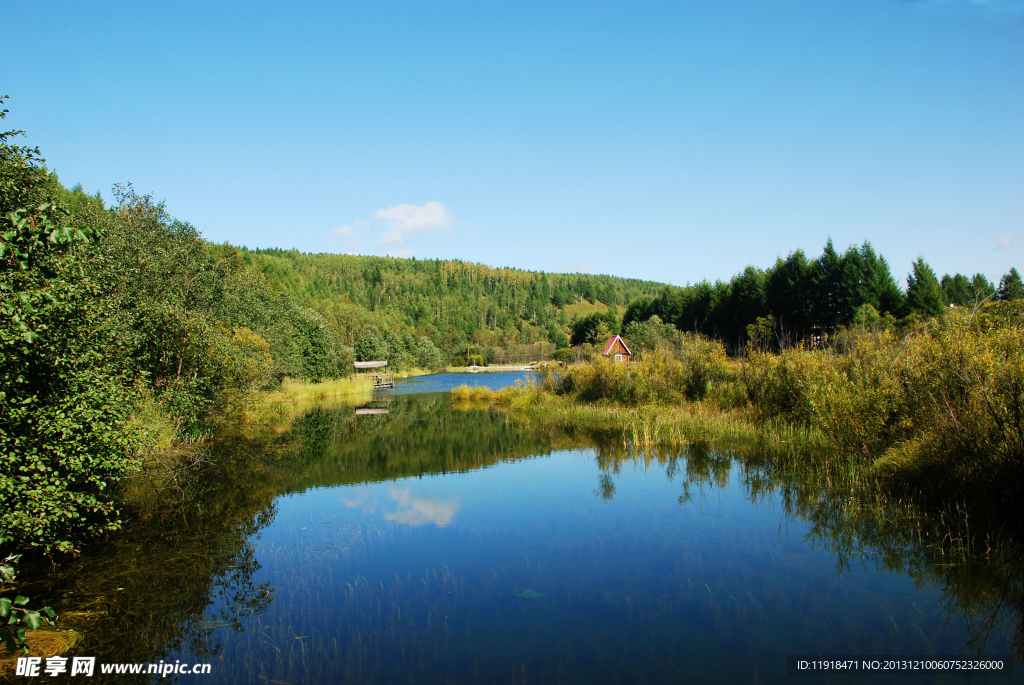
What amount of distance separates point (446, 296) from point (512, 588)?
14884 cm

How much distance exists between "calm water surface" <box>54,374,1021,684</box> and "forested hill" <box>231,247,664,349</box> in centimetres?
7512

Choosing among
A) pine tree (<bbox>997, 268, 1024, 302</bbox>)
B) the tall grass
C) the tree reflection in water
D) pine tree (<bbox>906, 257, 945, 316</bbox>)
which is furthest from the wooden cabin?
pine tree (<bbox>997, 268, 1024, 302</bbox>)

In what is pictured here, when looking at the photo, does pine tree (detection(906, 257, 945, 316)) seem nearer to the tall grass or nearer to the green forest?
the green forest

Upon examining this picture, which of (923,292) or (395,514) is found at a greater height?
(923,292)

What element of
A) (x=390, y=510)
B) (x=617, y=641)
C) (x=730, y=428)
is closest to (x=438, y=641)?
(x=617, y=641)

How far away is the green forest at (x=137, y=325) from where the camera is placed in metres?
7.45

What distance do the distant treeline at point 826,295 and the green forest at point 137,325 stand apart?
168mm

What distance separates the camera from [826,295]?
53.8 metres

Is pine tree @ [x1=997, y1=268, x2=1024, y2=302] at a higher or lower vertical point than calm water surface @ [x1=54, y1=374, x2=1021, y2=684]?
higher

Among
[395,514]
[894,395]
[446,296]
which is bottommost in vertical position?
[395,514]

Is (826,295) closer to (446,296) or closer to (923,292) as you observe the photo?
(923,292)

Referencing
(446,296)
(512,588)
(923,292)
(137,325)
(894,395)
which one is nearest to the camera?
(512,588)

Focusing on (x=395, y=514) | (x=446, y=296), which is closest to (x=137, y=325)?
(x=395, y=514)

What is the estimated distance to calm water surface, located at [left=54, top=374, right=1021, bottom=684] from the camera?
6.10 meters
